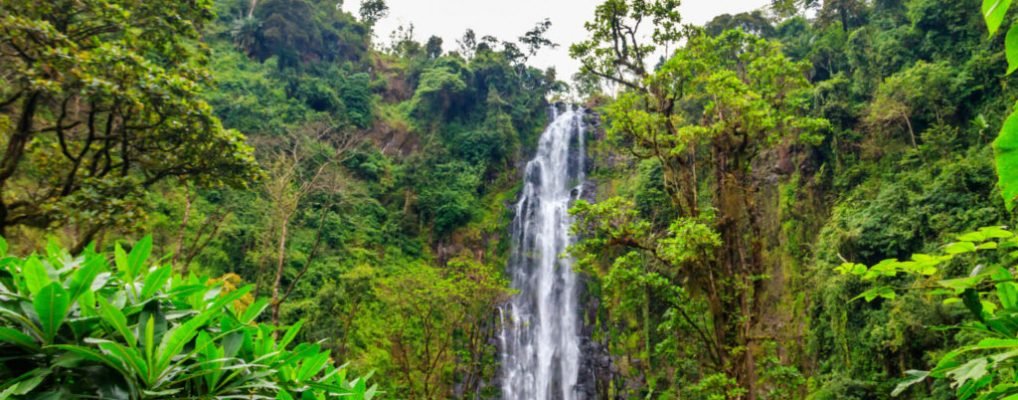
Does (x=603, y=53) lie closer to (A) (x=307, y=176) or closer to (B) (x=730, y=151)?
(B) (x=730, y=151)

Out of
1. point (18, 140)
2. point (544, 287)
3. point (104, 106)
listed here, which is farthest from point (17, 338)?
point (544, 287)

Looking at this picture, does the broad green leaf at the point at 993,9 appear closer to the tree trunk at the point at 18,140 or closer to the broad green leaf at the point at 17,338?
the broad green leaf at the point at 17,338

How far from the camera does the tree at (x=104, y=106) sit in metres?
3.92

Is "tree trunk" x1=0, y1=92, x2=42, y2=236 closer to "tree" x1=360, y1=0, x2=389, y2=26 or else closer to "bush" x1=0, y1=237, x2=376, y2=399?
"bush" x1=0, y1=237, x2=376, y2=399

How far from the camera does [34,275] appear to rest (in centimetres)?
111

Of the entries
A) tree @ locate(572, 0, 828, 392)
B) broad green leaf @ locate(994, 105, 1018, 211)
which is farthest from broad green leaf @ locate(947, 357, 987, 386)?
tree @ locate(572, 0, 828, 392)

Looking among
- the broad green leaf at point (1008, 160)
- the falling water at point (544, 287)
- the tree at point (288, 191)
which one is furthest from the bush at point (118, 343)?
the falling water at point (544, 287)

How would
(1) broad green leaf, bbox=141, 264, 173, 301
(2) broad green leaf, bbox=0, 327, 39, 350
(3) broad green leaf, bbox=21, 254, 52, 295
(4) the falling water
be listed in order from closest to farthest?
1. (2) broad green leaf, bbox=0, 327, 39, 350
2. (3) broad green leaf, bbox=21, 254, 52, 295
3. (1) broad green leaf, bbox=141, 264, 173, 301
4. (4) the falling water

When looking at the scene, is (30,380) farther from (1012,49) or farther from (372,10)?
(372,10)

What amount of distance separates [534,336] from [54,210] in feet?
47.0

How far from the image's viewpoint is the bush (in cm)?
101

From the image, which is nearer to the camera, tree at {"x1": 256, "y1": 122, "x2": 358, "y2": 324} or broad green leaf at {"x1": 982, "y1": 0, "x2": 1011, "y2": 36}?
broad green leaf at {"x1": 982, "y1": 0, "x2": 1011, "y2": 36}

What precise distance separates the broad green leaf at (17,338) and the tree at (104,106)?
3.09m

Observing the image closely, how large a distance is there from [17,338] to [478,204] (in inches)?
806
